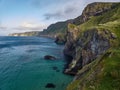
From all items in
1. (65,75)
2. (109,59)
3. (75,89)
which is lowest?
(65,75)

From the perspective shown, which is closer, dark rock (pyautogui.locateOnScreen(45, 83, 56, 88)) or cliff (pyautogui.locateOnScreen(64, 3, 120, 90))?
cliff (pyautogui.locateOnScreen(64, 3, 120, 90))

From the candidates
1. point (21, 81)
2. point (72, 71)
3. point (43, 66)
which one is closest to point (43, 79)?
point (21, 81)

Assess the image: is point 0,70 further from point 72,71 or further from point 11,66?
point 72,71

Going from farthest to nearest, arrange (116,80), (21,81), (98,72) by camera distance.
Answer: (21,81) < (98,72) < (116,80)

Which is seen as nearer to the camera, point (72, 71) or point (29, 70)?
point (72, 71)

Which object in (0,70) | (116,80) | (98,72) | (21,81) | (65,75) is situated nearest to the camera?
(116,80)

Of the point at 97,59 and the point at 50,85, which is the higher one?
the point at 97,59

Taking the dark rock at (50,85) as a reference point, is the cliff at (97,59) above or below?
above

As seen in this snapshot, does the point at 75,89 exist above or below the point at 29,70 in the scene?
above

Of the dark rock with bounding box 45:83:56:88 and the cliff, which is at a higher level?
the cliff

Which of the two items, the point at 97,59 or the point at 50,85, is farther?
the point at 50,85

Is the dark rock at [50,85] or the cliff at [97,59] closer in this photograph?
the cliff at [97,59]
